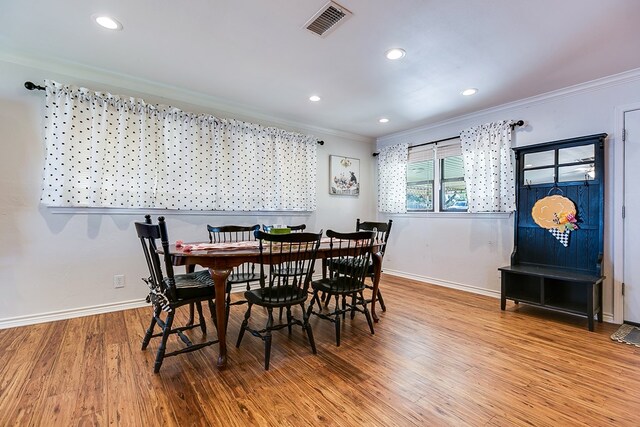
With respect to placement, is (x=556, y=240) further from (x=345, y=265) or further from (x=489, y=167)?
(x=345, y=265)

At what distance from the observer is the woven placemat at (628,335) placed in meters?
2.48

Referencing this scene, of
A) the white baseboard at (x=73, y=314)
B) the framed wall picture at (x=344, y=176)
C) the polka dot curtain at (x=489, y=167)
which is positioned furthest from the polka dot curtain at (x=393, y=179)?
the white baseboard at (x=73, y=314)

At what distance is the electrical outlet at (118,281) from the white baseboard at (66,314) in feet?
0.63

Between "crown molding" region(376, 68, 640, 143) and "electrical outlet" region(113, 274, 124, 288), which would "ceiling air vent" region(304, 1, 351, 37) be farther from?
"electrical outlet" region(113, 274, 124, 288)

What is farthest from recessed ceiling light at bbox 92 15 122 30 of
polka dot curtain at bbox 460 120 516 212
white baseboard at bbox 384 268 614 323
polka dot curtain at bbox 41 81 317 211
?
white baseboard at bbox 384 268 614 323

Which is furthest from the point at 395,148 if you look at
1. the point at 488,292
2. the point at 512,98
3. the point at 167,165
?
the point at 167,165

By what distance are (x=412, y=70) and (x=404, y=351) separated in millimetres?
2560

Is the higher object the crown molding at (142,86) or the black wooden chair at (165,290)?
the crown molding at (142,86)

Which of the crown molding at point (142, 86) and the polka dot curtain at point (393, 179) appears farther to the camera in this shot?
the polka dot curtain at point (393, 179)

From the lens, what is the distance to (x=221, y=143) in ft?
12.3

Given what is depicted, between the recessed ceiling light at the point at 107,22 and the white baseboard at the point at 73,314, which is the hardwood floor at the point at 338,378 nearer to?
the white baseboard at the point at 73,314

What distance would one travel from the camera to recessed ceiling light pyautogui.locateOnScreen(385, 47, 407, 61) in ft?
8.21

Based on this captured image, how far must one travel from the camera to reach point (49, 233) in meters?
2.86

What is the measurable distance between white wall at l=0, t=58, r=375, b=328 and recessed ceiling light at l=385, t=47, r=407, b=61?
7.59ft
